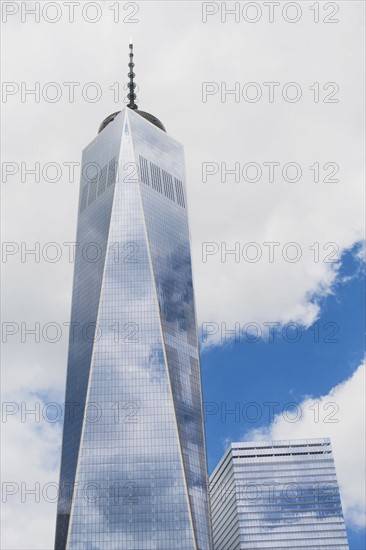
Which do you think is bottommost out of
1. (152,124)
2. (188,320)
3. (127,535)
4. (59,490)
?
(127,535)

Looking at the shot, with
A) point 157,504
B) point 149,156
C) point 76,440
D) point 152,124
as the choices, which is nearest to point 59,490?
point 76,440

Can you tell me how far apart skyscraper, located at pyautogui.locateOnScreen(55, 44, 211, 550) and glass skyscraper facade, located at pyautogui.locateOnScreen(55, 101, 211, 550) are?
219mm

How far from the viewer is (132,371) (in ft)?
512

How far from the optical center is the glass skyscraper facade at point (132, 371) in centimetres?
14125

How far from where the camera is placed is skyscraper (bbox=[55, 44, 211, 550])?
463 feet

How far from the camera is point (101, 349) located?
516ft

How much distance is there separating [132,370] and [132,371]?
0.75 ft

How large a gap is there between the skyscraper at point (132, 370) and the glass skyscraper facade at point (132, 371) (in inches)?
8.6

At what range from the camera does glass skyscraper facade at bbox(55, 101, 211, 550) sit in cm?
14125

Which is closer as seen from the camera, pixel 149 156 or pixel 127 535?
pixel 127 535

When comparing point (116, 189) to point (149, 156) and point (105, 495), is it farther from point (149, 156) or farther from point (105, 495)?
point (105, 495)

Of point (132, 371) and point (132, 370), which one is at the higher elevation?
point (132, 370)

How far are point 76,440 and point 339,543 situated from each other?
81.2m

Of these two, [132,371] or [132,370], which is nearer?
[132,371]
